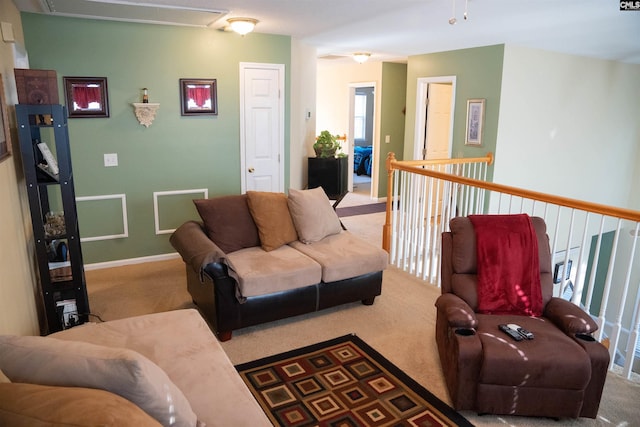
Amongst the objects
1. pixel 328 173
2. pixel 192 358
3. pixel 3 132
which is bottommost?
pixel 192 358

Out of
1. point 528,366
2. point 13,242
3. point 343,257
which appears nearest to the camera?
point 528,366

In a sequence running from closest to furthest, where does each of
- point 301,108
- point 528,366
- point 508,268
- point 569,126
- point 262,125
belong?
point 528,366 → point 508,268 → point 262,125 → point 301,108 → point 569,126

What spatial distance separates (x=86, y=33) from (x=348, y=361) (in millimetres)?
3753

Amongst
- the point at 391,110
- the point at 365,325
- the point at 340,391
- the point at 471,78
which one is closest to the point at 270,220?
the point at 365,325

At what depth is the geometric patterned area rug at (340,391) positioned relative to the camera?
7.89ft

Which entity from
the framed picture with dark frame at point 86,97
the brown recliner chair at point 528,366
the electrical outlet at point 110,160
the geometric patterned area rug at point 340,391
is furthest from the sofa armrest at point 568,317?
the framed picture with dark frame at point 86,97

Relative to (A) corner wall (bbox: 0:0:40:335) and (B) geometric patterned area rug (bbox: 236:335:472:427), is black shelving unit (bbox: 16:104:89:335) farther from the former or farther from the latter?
(B) geometric patterned area rug (bbox: 236:335:472:427)

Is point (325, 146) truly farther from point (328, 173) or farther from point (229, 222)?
point (229, 222)

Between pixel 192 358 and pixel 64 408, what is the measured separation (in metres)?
0.92

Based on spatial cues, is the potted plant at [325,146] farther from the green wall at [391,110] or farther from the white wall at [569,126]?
the white wall at [569,126]

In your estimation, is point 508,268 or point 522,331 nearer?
point 522,331

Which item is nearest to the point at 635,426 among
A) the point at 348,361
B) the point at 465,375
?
the point at 465,375

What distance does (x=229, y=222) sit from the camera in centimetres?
357

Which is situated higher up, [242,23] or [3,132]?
[242,23]
